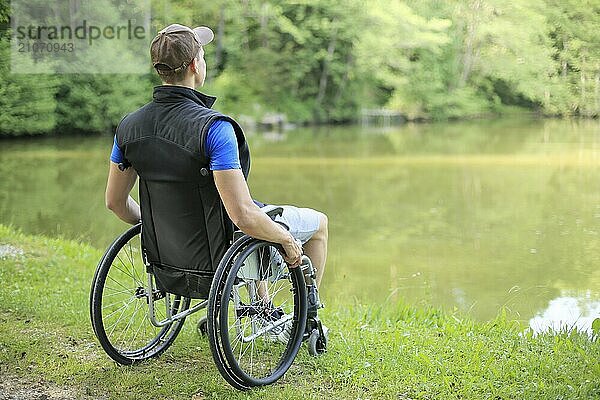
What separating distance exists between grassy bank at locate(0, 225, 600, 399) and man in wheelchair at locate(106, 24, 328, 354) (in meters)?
0.29

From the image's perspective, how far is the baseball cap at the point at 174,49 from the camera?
211cm

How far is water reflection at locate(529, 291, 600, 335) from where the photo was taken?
351cm

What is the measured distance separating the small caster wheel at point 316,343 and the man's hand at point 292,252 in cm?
31

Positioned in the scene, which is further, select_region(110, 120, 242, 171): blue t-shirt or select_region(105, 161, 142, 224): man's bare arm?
select_region(105, 161, 142, 224): man's bare arm

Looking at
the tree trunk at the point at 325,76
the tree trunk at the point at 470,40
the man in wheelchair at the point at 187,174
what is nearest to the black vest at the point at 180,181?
the man in wheelchair at the point at 187,174

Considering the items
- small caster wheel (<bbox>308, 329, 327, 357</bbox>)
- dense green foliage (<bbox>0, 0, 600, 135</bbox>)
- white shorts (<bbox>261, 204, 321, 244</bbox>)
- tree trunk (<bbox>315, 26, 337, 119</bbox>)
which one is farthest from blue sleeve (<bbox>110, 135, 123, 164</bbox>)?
tree trunk (<bbox>315, 26, 337, 119</bbox>)

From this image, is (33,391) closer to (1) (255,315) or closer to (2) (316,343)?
(1) (255,315)

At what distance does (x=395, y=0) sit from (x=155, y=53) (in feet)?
45.2

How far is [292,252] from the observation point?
2203 millimetres

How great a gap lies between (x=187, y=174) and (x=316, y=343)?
0.69 metres

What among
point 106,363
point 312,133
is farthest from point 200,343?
point 312,133

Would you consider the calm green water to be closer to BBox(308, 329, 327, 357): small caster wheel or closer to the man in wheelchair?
BBox(308, 329, 327, 357): small caster wheel

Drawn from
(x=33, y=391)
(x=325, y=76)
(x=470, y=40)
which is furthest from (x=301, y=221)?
(x=325, y=76)

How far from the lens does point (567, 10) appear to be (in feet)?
25.9
